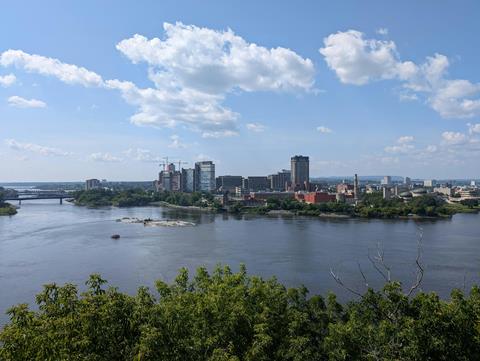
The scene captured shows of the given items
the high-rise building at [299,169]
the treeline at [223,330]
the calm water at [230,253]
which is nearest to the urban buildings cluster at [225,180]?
the high-rise building at [299,169]

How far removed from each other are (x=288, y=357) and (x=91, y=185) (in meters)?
79.7

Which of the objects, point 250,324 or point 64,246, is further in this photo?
point 64,246

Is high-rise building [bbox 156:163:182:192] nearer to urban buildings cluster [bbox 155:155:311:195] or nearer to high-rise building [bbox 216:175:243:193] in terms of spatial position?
urban buildings cluster [bbox 155:155:311:195]

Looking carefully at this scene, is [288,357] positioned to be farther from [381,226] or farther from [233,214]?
[233,214]

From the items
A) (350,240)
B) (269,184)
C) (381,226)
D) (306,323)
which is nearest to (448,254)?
(350,240)

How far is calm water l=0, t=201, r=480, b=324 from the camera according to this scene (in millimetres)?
11070

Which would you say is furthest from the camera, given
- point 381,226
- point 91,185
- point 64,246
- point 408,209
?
point 91,185

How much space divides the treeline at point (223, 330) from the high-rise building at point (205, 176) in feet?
204

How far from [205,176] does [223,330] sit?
209ft

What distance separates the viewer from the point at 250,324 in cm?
433

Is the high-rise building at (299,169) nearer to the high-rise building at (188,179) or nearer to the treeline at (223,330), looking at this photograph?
the high-rise building at (188,179)

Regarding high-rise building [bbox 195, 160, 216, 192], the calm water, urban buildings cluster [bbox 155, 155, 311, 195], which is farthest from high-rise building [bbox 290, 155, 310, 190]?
the calm water

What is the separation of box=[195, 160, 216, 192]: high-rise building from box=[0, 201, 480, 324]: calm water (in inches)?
1681

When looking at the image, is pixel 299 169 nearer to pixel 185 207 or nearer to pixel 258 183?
pixel 258 183
